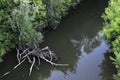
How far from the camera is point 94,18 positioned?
26094mm

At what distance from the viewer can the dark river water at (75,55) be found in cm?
1717

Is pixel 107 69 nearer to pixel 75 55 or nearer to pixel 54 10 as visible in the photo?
pixel 75 55

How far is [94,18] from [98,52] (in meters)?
7.02

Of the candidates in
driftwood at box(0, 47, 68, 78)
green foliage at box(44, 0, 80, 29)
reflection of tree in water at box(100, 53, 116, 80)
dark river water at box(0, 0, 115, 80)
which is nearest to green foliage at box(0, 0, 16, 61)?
driftwood at box(0, 47, 68, 78)

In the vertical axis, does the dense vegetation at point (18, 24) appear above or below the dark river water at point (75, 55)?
above

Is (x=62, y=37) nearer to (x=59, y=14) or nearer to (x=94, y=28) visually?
(x=59, y=14)

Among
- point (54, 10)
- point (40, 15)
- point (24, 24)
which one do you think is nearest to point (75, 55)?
point (40, 15)

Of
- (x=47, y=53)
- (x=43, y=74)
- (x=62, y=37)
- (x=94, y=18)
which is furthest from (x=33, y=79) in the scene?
(x=94, y=18)

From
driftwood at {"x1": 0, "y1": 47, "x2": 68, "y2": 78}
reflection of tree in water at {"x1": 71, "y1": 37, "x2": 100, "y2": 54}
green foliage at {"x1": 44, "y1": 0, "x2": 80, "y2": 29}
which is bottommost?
reflection of tree in water at {"x1": 71, "y1": 37, "x2": 100, "y2": 54}

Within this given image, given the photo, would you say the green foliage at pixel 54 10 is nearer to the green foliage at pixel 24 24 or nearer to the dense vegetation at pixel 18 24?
the dense vegetation at pixel 18 24

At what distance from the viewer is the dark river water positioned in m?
17.2

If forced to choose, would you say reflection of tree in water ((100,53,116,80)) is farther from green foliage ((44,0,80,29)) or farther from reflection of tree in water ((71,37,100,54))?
green foliage ((44,0,80,29))

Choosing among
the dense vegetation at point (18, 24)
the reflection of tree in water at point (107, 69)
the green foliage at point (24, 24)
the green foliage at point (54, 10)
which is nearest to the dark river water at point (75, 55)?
the reflection of tree in water at point (107, 69)

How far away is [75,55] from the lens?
1938 cm
